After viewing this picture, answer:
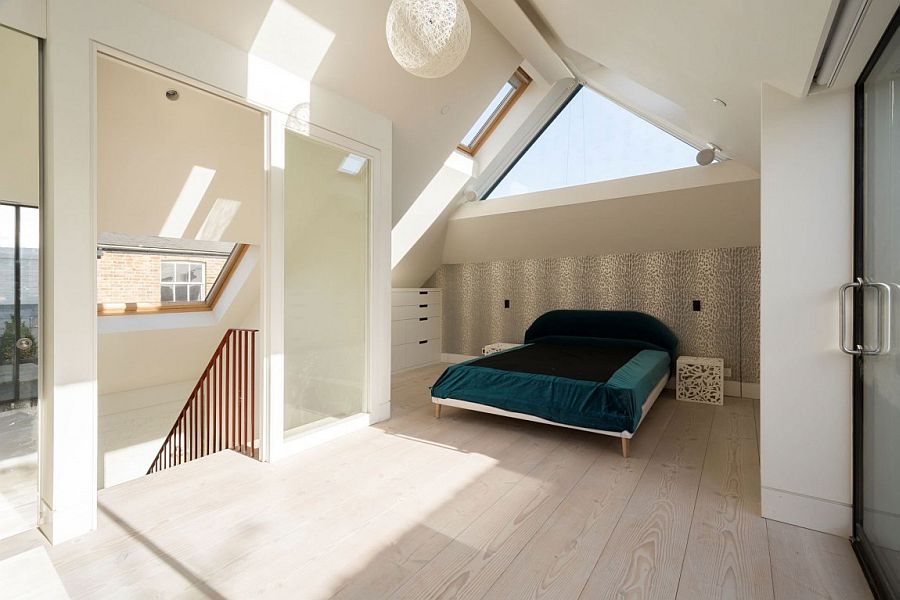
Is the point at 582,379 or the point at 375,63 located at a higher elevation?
the point at 375,63

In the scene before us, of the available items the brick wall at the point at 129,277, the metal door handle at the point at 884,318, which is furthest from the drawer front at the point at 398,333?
the metal door handle at the point at 884,318

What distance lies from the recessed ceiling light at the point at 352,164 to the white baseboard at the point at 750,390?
4148 millimetres

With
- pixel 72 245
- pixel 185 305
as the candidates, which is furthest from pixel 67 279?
pixel 185 305

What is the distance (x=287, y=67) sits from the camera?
2660 millimetres

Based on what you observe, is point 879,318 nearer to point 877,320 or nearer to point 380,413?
point 877,320

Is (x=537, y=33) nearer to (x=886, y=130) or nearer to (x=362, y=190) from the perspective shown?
(x=362, y=190)

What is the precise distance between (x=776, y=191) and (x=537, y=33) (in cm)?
201

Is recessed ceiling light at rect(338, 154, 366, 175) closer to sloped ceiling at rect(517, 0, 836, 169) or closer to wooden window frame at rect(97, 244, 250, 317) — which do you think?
sloped ceiling at rect(517, 0, 836, 169)

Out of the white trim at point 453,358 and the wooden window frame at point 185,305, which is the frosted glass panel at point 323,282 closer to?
the wooden window frame at point 185,305

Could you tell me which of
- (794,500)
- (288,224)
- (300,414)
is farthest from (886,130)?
(300,414)

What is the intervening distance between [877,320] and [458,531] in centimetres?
180

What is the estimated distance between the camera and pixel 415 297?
5801 millimetres

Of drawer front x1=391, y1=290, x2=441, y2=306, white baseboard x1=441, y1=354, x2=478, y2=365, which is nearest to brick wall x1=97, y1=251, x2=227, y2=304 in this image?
drawer front x1=391, y1=290, x2=441, y2=306

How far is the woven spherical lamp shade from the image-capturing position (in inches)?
70.6
